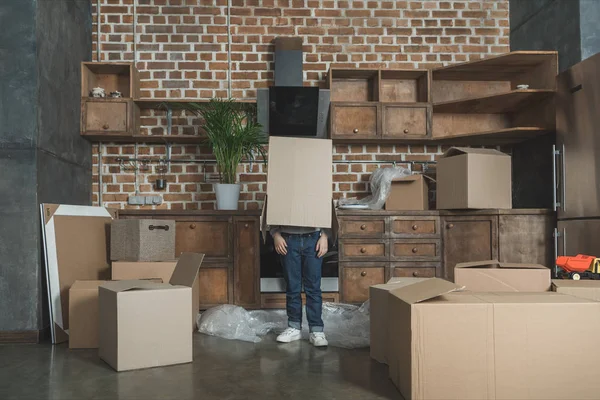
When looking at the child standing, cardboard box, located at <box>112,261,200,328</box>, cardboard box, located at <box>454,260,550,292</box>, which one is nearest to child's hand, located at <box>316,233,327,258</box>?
the child standing

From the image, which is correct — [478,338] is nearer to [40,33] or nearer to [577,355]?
[577,355]

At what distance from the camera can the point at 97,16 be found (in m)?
4.12

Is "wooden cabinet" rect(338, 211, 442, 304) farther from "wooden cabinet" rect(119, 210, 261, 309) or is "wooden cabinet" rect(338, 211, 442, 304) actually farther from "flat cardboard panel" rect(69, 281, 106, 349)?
"flat cardboard panel" rect(69, 281, 106, 349)

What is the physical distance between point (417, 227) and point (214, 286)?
5.02 feet

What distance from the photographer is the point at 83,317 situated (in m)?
2.75

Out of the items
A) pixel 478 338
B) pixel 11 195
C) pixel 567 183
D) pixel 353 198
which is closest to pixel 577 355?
pixel 478 338

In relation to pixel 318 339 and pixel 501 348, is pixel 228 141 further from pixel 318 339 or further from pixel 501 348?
pixel 501 348

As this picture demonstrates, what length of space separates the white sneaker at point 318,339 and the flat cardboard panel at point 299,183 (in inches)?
23.2

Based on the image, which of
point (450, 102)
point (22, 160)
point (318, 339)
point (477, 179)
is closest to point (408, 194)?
point (477, 179)

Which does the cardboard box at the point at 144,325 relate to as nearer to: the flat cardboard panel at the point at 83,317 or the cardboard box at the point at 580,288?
the flat cardboard panel at the point at 83,317

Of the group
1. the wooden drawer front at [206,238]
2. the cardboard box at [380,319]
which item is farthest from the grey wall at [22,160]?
the cardboard box at [380,319]

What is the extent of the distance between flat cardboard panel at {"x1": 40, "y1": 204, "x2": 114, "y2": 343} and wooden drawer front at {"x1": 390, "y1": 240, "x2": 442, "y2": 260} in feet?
6.61

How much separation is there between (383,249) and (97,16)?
294 centimetres

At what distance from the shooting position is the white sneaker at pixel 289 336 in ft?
9.23
